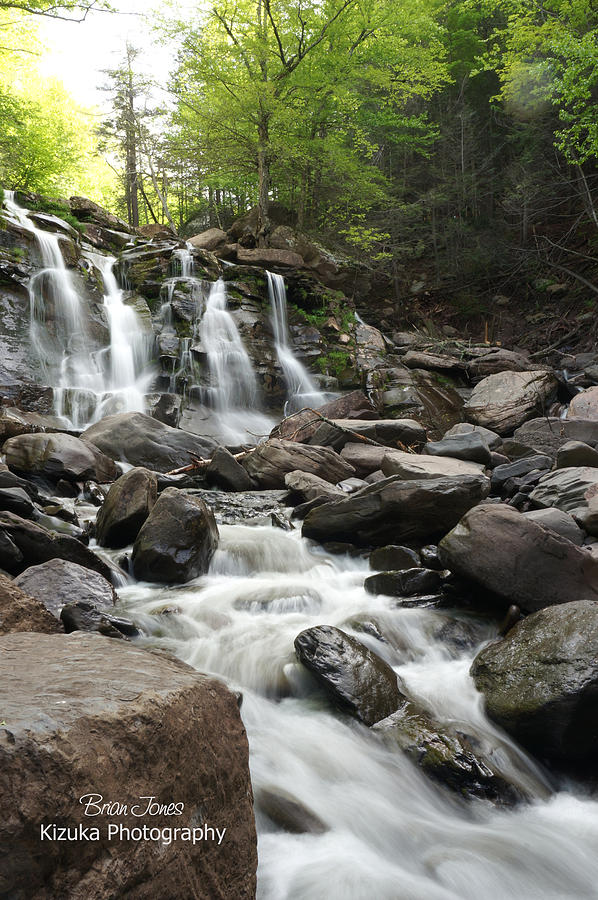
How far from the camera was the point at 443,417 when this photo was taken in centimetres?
1273

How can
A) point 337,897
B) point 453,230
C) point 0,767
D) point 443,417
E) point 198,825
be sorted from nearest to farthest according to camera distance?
point 0,767 → point 198,825 → point 337,897 → point 443,417 → point 453,230

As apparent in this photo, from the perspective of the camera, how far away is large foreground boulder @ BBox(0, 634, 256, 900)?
1.29 metres

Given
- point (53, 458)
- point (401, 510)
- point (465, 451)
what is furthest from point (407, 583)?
point (53, 458)

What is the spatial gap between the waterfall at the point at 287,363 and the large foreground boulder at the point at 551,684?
35.2 ft

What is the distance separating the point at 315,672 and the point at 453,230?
2040cm

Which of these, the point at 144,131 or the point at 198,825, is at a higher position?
the point at 144,131

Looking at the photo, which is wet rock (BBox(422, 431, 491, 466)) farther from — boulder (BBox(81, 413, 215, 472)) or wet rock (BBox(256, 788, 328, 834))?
wet rock (BBox(256, 788, 328, 834))

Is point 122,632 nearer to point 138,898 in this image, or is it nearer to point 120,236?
point 138,898

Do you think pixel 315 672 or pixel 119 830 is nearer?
pixel 119 830

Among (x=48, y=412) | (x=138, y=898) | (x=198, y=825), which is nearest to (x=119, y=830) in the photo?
(x=138, y=898)

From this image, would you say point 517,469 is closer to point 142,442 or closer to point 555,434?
point 555,434

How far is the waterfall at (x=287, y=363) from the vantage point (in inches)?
559

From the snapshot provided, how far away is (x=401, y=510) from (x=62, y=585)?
3173 mm

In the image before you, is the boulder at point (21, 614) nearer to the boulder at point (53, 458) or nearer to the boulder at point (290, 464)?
the boulder at point (53, 458)
